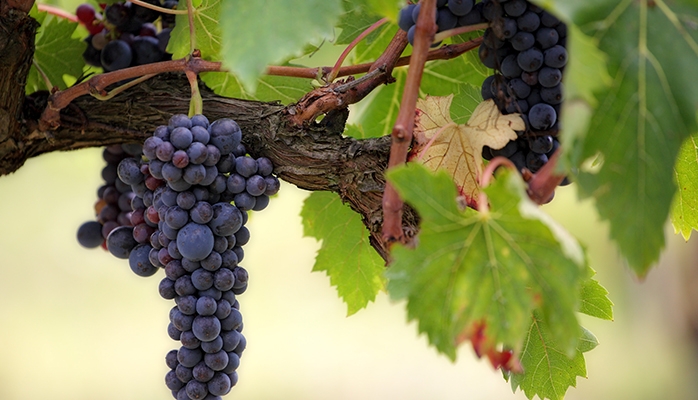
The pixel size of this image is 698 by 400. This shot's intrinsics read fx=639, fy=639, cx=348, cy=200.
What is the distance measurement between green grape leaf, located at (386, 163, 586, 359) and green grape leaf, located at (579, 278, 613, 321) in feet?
1.01

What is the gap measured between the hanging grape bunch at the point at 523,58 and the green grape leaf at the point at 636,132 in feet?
0.44

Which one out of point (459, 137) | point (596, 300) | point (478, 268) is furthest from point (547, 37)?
point (596, 300)

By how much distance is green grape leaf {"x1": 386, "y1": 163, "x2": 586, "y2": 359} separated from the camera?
476 millimetres

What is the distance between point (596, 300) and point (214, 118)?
0.51 m

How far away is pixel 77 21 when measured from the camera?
950 millimetres

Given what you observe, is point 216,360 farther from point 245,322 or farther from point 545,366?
point 245,322

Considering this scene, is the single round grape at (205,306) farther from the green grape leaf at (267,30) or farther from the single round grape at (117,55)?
the single round grape at (117,55)

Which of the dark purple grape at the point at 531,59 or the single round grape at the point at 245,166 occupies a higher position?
the dark purple grape at the point at 531,59

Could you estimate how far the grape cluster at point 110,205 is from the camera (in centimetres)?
95

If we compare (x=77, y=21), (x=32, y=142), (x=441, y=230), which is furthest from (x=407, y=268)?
(x=77, y=21)

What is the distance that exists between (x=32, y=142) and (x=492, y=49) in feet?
1.95

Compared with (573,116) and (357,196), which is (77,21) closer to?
(357,196)

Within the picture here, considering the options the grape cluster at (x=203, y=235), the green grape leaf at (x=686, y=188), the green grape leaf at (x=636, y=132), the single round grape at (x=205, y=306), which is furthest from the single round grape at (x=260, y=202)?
the green grape leaf at (x=686, y=188)

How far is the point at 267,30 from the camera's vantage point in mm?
513
